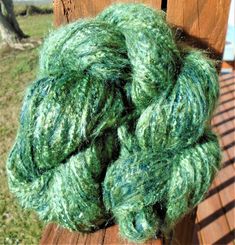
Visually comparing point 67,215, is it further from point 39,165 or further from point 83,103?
point 83,103

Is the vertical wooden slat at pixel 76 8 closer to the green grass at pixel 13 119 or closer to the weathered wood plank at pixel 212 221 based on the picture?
the green grass at pixel 13 119

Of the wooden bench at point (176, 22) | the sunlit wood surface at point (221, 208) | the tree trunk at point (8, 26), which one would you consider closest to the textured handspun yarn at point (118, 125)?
the wooden bench at point (176, 22)

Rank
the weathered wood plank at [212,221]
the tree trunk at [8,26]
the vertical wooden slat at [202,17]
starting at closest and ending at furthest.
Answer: the vertical wooden slat at [202,17] < the weathered wood plank at [212,221] < the tree trunk at [8,26]

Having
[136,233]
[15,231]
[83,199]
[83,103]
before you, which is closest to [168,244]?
[136,233]

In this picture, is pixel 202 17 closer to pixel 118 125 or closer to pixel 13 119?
pixel 118 125

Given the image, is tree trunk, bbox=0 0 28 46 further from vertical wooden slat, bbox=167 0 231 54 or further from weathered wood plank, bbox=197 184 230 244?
vertical wooden slat, bbox=167 0 231 54

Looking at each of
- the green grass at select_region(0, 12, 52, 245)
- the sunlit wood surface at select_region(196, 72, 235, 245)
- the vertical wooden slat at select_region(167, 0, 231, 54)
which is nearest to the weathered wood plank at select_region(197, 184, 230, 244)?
the sunlit wood surface at select_region(196, 72, 235, 245)
